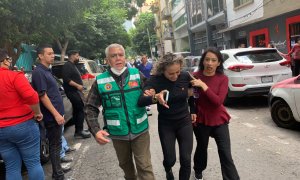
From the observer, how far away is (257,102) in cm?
955

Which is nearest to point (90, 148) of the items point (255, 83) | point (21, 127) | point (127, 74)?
point (21, 127)

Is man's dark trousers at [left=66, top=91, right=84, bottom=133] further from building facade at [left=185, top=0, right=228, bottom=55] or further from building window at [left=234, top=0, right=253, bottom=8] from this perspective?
building facade at [left=185, top=0, right=228, bottom=55]

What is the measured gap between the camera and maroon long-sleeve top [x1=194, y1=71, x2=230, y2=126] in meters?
3.64

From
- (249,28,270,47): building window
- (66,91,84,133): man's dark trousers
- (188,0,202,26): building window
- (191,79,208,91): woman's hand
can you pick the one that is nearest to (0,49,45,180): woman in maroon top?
(191,79,208,91): woman's hand

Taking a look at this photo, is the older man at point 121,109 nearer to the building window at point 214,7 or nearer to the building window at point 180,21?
the building window at point 214,7

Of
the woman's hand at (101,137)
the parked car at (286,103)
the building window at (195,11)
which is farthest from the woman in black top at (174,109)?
the building window at (195,11)

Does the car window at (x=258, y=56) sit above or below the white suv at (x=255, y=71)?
above

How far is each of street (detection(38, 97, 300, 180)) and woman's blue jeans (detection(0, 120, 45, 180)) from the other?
121cm

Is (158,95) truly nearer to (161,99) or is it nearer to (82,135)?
(161,99)

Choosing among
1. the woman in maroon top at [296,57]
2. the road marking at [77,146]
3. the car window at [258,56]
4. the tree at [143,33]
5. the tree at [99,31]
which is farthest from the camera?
the tree at [143,33]

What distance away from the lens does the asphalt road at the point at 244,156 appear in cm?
447

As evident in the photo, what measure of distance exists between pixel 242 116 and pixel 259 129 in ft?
4.47

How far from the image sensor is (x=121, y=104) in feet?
10.8

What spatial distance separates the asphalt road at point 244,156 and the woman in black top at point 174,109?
3.17ft
